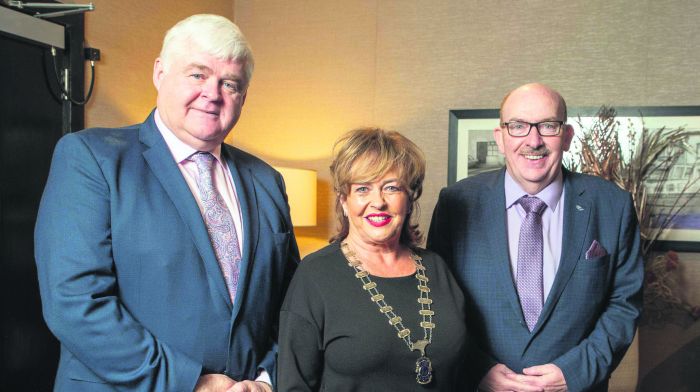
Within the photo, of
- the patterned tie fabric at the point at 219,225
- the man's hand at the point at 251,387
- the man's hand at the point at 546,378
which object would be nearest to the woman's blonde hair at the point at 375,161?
the patterned tie fabric at the point at 219,225

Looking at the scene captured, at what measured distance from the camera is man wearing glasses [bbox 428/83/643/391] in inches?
84.3

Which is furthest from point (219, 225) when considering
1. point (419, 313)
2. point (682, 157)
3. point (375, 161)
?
point (682, 157)

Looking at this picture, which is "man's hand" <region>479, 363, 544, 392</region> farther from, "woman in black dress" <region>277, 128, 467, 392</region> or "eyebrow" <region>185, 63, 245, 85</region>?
"eyebrow" <region>185, 63, 245, 85</region>

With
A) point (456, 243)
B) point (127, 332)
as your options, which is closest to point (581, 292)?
point (456, 243)

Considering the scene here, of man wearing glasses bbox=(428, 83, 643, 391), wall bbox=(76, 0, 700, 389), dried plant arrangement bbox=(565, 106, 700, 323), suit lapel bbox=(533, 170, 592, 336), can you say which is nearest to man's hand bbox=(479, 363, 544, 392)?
man wearing glasses bbox=(428, 83, 643, 391)

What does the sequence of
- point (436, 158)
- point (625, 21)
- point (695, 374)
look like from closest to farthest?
point (695, 374)
point (625, 21)
point (436, 158)

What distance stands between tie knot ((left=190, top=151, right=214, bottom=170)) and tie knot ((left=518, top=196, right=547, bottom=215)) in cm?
109

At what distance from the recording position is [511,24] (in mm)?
4398

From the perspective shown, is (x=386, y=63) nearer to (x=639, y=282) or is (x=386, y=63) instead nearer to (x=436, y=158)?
(x=436, y=158)

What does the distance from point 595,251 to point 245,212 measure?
46.5 inches

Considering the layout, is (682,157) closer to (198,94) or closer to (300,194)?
(300,194)

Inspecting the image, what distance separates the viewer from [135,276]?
5.40ft

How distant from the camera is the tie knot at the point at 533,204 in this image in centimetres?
227

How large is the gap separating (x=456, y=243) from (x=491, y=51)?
2.48 metres
